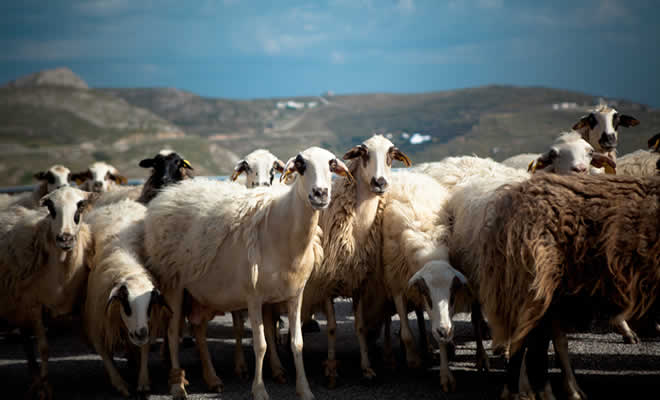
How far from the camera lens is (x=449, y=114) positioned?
33500 mm

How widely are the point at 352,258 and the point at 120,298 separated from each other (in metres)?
2.51

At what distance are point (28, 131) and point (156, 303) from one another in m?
42.2

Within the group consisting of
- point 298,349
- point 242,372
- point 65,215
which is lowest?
point 242,372

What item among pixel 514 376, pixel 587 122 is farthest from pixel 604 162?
pixel 514 376

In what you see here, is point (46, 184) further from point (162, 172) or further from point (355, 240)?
point (355, 240)

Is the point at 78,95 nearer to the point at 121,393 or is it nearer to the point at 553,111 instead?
the point at 553,111

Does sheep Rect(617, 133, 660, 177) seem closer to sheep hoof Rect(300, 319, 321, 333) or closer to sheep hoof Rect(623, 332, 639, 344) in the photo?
sheep hoof Rect(623, 332, 639, 344)

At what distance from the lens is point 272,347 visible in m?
6.19

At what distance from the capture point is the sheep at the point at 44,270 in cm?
602

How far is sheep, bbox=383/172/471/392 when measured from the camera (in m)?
5.21

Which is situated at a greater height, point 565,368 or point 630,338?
point 565,368

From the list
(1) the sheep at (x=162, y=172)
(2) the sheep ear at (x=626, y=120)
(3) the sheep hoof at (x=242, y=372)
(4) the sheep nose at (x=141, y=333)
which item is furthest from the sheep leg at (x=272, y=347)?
(2) the sheep ear at (x=626, y=120)

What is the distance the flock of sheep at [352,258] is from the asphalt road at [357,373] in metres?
0.22

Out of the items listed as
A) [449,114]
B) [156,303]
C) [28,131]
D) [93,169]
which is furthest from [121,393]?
[28,131]
